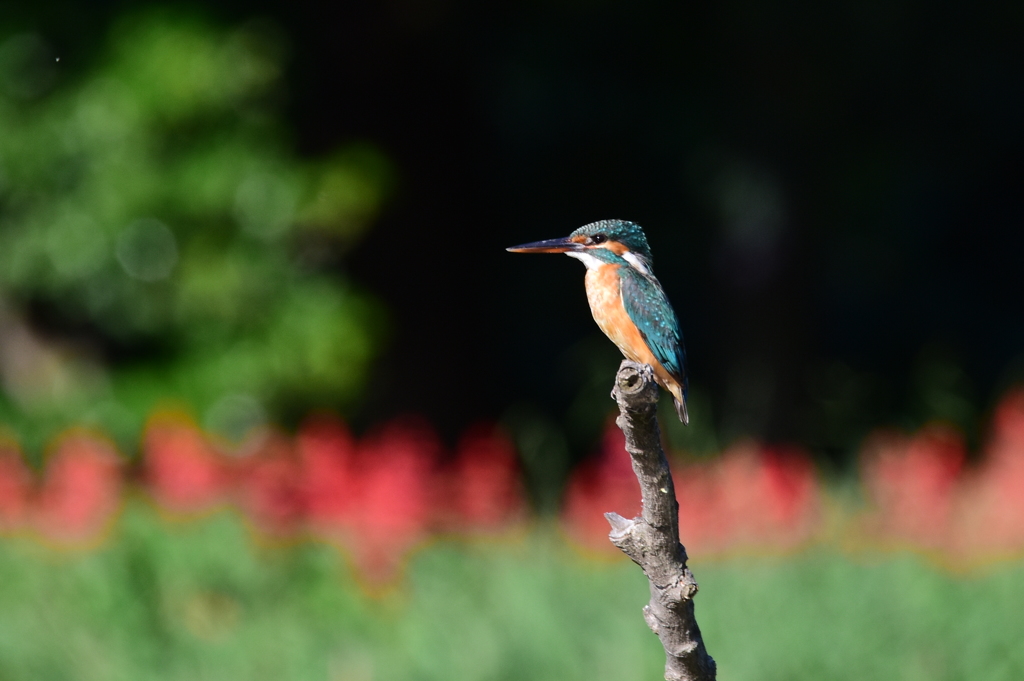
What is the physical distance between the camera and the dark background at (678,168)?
784 cm

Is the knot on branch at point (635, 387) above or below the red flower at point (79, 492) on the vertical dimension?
below

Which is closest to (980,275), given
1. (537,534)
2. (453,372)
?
(453,372)

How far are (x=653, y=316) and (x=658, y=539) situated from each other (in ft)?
2.75

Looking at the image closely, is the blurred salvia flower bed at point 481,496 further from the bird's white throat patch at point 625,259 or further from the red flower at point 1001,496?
the bird's white throat patch at point 625,259

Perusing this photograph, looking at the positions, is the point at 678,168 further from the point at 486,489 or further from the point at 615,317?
the point at 615,317

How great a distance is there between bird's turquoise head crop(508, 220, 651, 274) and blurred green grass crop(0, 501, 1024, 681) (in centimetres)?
148

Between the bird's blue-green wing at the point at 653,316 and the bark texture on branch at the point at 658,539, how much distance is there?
0.76m

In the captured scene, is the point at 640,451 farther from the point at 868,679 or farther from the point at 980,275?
the point at 980,275

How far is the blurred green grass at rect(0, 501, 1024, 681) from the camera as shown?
11.7 ft

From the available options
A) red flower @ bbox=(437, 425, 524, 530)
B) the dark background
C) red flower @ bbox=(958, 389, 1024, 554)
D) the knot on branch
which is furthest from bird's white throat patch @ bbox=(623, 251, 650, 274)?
the dark background

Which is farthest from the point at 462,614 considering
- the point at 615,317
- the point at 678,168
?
the point at 678,168

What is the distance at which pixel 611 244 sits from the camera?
2275 millimetres

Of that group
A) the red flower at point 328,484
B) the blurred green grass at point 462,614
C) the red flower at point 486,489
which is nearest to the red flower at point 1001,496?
the blurred green grass at point 462,614

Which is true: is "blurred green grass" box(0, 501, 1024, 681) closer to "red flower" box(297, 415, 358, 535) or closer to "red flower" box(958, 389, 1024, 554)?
"red flower" box(297, 415, 358, 535)
